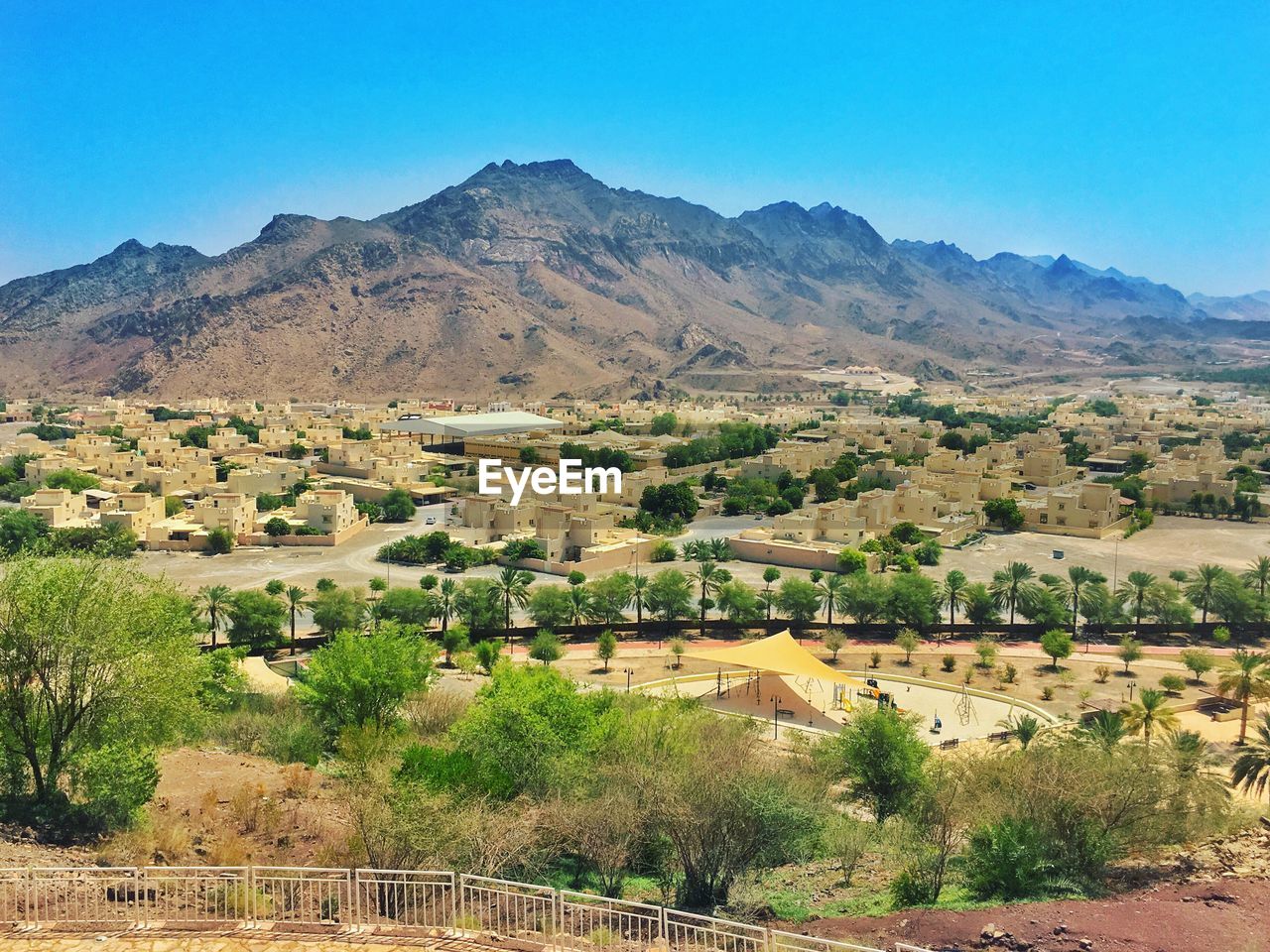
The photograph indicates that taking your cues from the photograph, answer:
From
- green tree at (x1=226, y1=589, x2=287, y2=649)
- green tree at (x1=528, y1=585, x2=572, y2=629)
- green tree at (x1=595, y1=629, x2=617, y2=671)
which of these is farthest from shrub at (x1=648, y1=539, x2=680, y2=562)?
green tree at (x1=226, y1=589, x2=287, y2=649)

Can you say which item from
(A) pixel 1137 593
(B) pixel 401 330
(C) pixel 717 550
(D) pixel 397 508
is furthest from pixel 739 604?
(B) pixel 401 330

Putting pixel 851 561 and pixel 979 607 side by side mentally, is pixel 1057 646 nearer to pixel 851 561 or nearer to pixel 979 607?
pixel 979 607

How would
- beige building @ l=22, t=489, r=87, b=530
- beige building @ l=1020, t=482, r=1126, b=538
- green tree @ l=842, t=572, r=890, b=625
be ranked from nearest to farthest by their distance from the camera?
green tree @ l=842, t=572, r=890, b=625
beige building @ l=22, t=489, r=87, b=530
beige building @ l=1020, t=482, r=1126, b=538

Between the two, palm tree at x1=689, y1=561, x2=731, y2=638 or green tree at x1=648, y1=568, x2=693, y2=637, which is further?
palm tree at x1=689, y1=561, x2=731, y2=638

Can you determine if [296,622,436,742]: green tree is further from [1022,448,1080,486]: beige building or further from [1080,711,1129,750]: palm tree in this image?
[1022,448,1080,486]: beige building

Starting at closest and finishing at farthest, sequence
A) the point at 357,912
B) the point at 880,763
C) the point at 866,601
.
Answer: the point at 357,912, the point at 880,763, the point at 866,601

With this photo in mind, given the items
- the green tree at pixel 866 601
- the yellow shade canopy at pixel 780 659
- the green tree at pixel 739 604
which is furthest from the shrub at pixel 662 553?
the yellow shade canopy at pixel 780 659

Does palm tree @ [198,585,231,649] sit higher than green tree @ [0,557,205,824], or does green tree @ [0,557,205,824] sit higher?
green tree @ [0,557,205,824]
